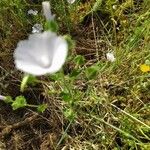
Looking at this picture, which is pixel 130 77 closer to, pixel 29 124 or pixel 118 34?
pixel 118 34

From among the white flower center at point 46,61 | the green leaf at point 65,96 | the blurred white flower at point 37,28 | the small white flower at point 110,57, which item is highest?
the blurred white flower at point 37,28

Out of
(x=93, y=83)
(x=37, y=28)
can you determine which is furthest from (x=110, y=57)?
(x=37, y=28)

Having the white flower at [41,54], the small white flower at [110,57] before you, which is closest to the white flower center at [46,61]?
the white flower at [41,54]

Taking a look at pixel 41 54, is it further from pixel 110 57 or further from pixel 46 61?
pixel 110 57

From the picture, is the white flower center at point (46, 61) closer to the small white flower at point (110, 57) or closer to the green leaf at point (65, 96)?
the green leaf at point (65, 96)

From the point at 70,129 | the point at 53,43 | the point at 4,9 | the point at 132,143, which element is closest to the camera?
the point at 53,43

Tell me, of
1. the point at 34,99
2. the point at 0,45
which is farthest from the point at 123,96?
the point at 0,45

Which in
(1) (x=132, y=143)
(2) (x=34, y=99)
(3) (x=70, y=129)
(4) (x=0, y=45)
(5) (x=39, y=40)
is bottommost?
(1) (x=132, y=143)
